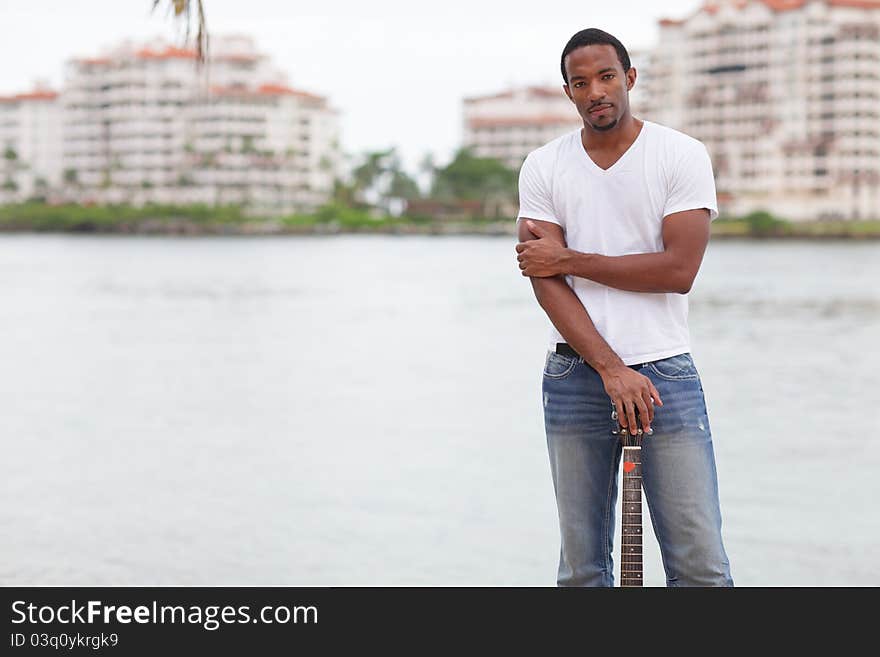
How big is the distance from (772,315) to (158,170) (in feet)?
375

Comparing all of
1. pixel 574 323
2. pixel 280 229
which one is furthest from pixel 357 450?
pixel 280 229

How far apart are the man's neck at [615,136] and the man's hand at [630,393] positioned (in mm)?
499

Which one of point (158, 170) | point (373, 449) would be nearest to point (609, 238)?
point (373, 449)

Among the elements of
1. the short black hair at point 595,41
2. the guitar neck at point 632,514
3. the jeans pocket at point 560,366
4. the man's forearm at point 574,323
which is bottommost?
the guitar neck at point 632,514

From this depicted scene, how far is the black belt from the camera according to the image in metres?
3.38

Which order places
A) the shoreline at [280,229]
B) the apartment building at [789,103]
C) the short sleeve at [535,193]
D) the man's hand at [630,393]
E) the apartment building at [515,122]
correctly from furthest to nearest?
the apartment building at [515,122], the shoreline at [280,229], the apartment building at [789,103], the short sleeve at [535,193], the man's hand at [630,393]

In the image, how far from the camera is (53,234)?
145875mm

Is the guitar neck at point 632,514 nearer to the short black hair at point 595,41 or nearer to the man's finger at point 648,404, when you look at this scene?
the man's finger at point 648,404

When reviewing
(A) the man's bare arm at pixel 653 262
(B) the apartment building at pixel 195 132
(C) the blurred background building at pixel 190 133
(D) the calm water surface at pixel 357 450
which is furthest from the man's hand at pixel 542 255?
(B) the apartment building at pixel 195 132

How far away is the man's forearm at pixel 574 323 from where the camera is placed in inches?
129

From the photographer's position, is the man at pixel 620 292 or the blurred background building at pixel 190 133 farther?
the blurred background building at pixel 190 133

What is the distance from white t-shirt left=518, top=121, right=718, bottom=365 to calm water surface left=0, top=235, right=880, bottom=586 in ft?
12.7

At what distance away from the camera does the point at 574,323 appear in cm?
331

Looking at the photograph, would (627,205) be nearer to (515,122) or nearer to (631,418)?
(631,418)
